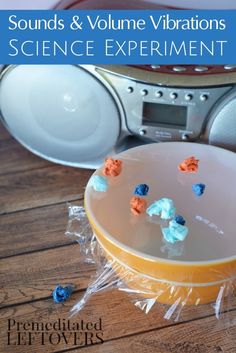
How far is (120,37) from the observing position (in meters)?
0.75

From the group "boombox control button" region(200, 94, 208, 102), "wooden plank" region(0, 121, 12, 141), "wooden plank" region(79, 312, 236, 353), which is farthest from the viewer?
"wooden plank" region(0, 121, 12, 141)

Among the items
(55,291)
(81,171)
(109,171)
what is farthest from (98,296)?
(81,171)

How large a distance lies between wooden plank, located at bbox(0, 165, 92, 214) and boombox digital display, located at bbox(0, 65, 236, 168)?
0.15 feet

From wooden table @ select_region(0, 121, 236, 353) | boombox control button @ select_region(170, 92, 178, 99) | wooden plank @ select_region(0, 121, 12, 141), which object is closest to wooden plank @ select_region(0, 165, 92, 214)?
wooden table @ select_region(0, 121, 236, 353)

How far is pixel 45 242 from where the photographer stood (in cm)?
73

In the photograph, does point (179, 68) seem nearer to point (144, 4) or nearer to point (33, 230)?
point (144, 4)

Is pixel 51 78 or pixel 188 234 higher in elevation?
pixel 51 78

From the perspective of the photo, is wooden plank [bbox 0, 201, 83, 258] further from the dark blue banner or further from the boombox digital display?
the dark blue banner

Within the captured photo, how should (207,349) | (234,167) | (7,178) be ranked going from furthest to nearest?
(7,178)
(234,167)
(207,349)

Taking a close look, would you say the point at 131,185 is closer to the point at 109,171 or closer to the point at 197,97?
the point at 109,171

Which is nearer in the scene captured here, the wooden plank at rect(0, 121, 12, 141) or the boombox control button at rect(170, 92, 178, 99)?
the boombox control button at rect(170, 92, 178, 99)

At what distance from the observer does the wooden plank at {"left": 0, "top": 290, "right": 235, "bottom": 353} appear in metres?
0.60

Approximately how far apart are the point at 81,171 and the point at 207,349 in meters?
0.38

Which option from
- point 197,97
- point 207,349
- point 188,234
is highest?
point 197,97
